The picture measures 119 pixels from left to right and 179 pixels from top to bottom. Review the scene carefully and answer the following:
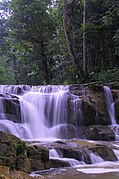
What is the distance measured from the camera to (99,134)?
11406 mm

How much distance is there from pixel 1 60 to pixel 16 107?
51.8 feet

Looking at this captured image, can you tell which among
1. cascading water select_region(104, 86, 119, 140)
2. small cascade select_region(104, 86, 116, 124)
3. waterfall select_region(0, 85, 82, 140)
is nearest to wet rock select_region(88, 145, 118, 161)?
waterfall select_region(0, 85, 82, 140)

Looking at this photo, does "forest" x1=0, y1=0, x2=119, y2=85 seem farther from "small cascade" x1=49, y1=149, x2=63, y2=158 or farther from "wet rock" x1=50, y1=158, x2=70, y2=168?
"wet rock" x1=50, y1=158, x2=70, y2=168

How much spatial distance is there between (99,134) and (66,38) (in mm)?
8965

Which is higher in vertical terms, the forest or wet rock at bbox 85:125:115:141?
the forest

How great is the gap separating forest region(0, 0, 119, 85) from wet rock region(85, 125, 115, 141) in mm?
6365

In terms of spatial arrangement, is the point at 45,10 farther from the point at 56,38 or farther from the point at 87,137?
the point at 87,137

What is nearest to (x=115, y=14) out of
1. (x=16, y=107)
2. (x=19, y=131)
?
(x=16, y=107)

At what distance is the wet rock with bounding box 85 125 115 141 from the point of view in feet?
37.3

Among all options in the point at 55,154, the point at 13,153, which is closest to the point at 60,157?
the point at 55,154

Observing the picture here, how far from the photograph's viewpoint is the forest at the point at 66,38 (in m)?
19.0

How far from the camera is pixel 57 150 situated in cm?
811

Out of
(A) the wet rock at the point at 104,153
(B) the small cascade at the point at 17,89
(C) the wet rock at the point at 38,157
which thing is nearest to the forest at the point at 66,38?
(B) the small cascade at the point at 17,89

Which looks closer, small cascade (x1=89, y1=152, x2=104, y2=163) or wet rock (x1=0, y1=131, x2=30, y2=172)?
wet rock (x1=0, y1=131, x2=30, y2=172)
